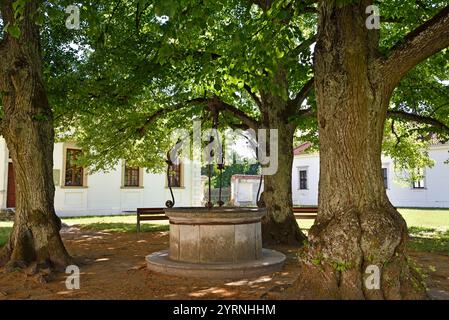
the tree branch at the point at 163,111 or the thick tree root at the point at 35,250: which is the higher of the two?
the tree branch at the point at 163,111

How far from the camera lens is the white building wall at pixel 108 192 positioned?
2075cm

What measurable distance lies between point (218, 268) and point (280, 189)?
4327mm

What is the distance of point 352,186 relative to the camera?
461 centimetres

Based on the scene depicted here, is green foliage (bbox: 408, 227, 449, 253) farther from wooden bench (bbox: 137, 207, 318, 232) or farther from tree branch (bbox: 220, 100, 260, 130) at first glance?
tree branch (bbox: 220, 100, 260, 130)

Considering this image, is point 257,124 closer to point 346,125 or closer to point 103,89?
point 103,89

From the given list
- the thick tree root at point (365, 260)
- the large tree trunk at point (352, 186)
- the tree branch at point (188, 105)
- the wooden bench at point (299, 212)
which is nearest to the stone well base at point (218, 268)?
the large tree trunk at point (352, 186)

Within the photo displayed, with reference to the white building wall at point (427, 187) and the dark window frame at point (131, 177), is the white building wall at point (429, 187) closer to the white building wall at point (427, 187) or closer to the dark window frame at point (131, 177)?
the white building wall at point (427, 187)

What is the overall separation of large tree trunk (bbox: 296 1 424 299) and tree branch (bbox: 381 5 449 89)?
0.64 ft

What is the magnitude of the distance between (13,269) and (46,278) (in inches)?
32.8

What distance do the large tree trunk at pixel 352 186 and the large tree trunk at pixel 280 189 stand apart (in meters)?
5.23

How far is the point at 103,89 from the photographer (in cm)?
977

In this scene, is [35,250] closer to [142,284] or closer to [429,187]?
[142,284]

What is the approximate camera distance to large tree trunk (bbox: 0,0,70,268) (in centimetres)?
721
